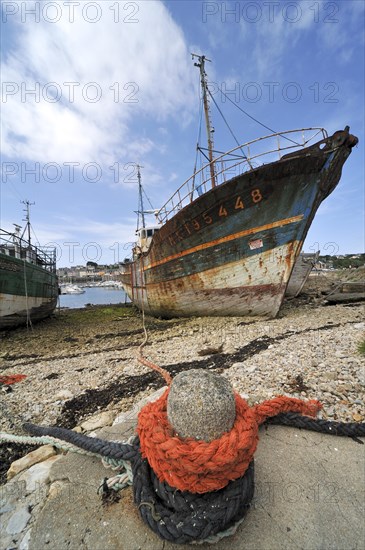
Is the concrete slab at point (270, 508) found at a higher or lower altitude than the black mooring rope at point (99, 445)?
lower

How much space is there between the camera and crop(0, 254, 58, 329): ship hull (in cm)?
1112

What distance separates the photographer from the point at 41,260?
727 inches

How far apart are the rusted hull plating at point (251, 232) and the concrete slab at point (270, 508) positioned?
7361 millimetres

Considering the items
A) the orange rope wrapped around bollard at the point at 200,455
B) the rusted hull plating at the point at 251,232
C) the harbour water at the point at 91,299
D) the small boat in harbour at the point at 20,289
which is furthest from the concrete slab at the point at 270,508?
the harbour water at the point at 91,299

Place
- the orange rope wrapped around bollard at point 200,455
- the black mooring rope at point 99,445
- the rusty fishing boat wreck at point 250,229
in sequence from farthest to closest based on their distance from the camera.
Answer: the rusty fishing boat wreck at point 250,229 < the black mooring rope at point 99,445 < the orange rope wrapped around bollard at point 200,455

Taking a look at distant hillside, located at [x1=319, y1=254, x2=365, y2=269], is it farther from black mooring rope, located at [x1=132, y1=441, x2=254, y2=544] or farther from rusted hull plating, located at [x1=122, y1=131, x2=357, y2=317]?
black mooring rope, located at [x1=132, y1=441, x2=254, y2=544]

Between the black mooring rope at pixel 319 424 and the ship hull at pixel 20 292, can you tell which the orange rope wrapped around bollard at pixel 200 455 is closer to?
the black mooring rope at pixel 319 424

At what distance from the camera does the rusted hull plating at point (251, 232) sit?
8.18m

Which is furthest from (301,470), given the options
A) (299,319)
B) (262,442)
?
(299,319)

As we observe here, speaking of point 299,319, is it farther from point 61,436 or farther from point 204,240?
point 61,436

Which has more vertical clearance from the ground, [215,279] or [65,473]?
[215,279]

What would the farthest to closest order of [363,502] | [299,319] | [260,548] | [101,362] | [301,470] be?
1. [299,319]
2. [101,362]
3. [301,470]
4. [363,502]
5. [260,548]

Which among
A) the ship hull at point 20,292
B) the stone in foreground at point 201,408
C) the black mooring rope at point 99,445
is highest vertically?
the ship hull at point 20,292

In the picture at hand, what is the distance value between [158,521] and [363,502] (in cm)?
135
